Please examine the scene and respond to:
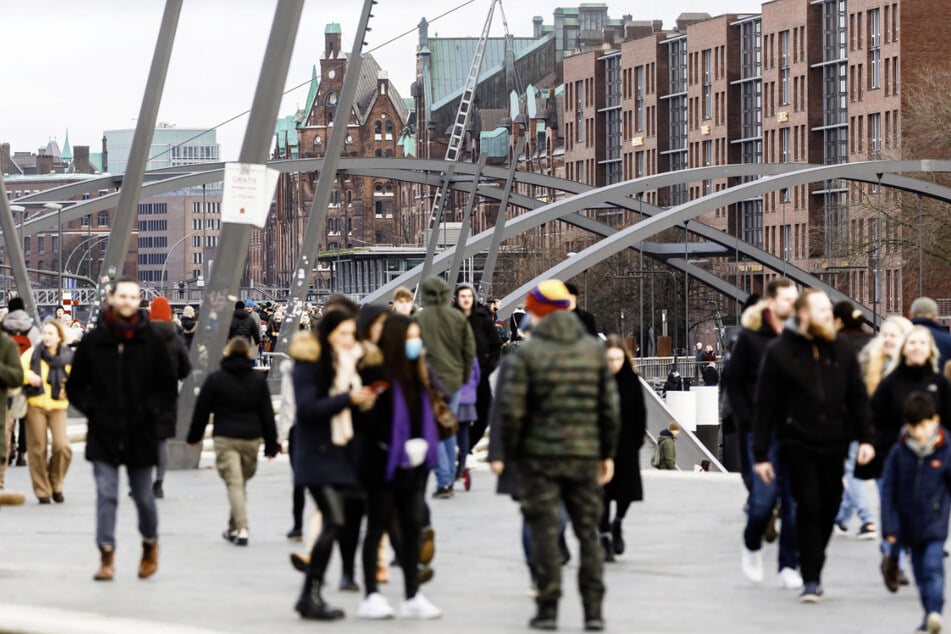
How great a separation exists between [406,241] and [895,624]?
519ft

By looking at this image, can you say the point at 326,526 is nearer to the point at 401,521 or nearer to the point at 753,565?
the point at 401,521

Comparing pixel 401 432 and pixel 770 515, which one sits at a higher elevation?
pixel 401 432

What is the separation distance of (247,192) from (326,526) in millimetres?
8262

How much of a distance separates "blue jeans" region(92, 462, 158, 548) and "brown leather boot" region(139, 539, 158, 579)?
0.12 meters

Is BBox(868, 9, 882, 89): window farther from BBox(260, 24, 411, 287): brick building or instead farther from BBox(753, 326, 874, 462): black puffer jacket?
BBox(753, 326, 874, 462): black puffer jacket

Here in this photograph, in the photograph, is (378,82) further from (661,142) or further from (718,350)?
(718,350)

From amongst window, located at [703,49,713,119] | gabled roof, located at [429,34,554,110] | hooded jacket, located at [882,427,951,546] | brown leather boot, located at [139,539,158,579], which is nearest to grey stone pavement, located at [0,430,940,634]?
brown leather boot, located at [139,539,158,579]

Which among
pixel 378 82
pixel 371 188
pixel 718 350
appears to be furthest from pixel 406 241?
pixel 718 350

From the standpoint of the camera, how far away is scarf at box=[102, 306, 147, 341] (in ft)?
36.1

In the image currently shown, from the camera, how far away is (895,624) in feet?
32.4

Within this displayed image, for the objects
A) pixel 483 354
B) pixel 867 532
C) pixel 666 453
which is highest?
pixel 483 354

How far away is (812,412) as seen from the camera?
10.3 metres

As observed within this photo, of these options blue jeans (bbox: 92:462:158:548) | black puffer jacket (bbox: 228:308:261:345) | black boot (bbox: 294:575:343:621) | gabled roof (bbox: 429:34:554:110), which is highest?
gabled roof (bbox: 429:34:554:110)

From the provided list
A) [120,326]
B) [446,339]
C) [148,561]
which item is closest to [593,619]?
[148,561]
